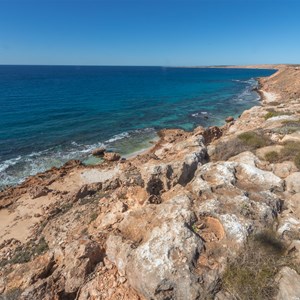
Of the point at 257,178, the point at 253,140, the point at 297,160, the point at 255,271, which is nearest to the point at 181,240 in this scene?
the point at 255,271

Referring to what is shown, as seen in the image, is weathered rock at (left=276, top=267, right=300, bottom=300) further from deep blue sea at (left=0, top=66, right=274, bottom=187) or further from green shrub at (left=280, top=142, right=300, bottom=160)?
deep blue sea at (left=0, top=66, right=274, bottom=187)

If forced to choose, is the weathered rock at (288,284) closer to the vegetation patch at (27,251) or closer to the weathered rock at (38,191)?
the vegetation patch at (27,251)

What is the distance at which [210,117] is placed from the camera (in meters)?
48.5

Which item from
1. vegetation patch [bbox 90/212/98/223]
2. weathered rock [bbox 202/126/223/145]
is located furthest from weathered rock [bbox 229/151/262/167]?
weathered rock [bbox 202/126/223/145]

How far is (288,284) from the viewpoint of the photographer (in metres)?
6.67

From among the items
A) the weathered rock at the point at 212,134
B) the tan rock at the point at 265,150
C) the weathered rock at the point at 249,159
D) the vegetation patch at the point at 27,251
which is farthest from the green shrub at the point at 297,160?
the vegetation patch at the point at 27,251

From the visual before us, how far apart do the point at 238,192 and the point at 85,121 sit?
3631cm

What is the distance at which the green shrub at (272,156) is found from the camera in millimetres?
14117

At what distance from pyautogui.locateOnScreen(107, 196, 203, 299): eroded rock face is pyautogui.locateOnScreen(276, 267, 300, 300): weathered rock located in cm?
226

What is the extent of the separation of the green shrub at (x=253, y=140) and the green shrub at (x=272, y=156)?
75.3 inches

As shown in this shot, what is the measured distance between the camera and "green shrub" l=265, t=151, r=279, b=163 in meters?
14.1

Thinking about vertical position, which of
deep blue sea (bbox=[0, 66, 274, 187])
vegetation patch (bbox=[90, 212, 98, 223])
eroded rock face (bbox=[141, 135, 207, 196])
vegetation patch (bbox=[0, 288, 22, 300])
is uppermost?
eroded rock face (bbox=[141, 135, 207, 196])

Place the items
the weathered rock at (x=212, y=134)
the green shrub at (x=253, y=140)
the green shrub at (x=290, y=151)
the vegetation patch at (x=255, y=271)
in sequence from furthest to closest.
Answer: the weathered rock at (x=212, y=134) < the green shrub at (x=253, y=140) < the green shrub at (x=290, y=151) < the vegetation patch at (x=255, y=271)

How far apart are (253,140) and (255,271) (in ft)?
38.1
